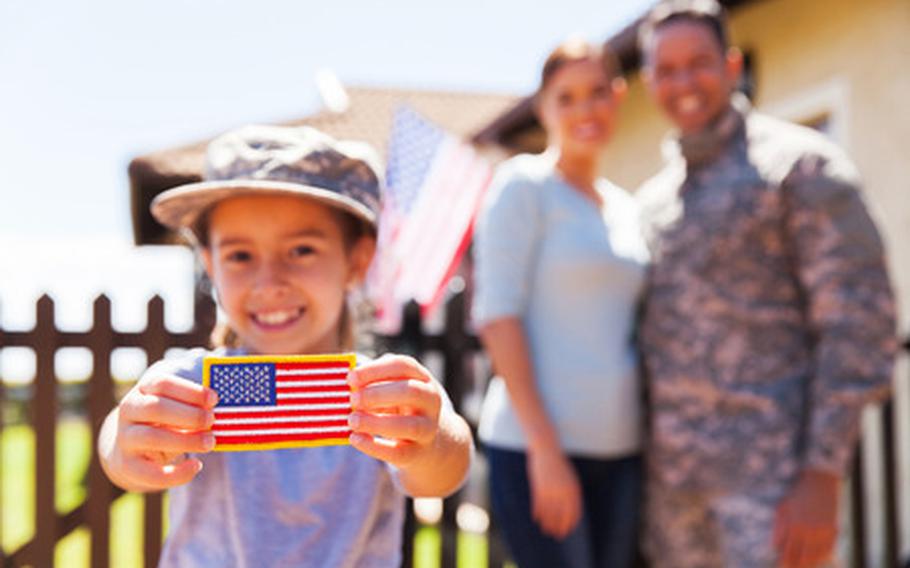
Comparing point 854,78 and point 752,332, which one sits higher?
point 854,78

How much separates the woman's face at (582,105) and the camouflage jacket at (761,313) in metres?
0.26

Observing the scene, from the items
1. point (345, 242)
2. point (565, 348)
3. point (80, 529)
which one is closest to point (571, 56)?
point (565, 348)

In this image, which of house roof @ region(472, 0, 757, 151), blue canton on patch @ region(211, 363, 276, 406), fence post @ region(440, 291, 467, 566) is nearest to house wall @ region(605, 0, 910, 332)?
house roof @ region(472, 0, 757, 151)

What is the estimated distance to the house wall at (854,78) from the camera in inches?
233

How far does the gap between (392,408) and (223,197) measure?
2.29ft

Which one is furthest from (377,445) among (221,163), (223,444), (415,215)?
(415,215)

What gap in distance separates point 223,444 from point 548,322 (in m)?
1.59

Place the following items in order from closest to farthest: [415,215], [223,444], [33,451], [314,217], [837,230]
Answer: [223,444] < [314,217] < [837,230] < [33,451] < [415,215]

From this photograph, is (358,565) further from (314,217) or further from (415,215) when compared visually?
(415,215)

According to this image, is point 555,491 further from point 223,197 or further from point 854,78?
point 854,78

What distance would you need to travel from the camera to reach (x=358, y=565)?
1674 millimetres

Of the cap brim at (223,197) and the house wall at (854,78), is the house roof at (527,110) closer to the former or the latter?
the house wall at (854,78)

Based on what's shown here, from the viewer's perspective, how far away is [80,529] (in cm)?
388

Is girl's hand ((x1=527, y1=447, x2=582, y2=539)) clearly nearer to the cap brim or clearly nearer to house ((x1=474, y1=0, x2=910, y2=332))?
the cap brim
